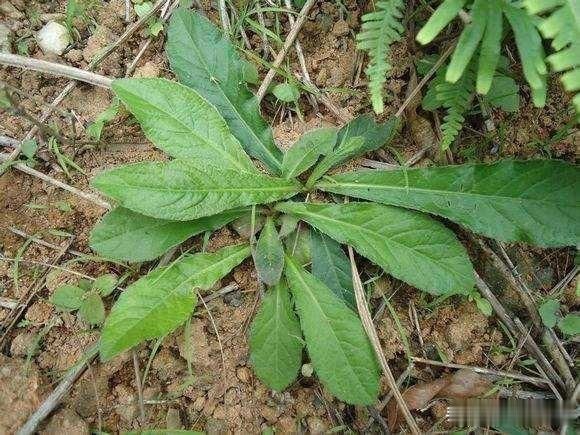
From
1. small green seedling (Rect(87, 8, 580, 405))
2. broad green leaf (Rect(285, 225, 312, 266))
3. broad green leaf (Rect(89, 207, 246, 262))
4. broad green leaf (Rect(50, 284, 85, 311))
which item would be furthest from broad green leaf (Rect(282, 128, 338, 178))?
broad green leaf (Rect(50, 284, 85, 311))

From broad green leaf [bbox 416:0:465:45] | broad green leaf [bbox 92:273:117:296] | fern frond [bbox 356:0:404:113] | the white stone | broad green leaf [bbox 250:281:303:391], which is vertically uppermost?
broad green leaf [bbox 416:0:465:45]

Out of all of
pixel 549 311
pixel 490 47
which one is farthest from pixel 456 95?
pixel 549 311

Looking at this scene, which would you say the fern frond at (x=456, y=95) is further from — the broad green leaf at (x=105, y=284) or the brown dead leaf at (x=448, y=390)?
the broad green leaf at (x=105, y=284)

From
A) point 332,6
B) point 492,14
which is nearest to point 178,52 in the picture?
point 332,6

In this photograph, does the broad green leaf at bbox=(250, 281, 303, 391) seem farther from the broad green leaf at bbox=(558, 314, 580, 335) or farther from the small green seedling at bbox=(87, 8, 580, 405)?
the broad green leaf at bbox=(558, 314, 580, 335)

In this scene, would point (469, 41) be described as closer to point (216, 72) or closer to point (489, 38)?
point (489, 38)
